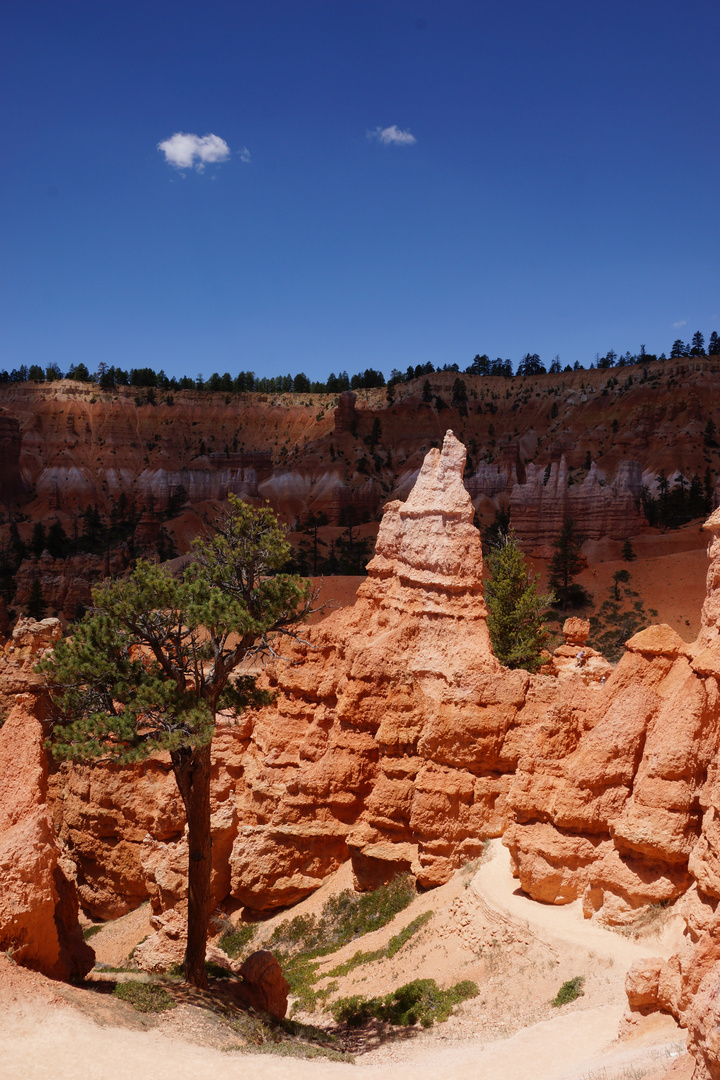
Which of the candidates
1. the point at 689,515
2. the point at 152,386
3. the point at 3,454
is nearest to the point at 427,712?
the point at 689,515

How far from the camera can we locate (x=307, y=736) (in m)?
19.9

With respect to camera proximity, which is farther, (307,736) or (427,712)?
(307,736)

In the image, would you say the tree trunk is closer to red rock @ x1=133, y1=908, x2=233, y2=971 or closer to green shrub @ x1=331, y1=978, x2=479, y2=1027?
red rock @ x1=133, y1=908, x2=233, y2=971

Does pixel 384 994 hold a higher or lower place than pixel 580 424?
lower

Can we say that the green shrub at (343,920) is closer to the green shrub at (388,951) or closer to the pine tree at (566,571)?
the green shrub at (388,951)

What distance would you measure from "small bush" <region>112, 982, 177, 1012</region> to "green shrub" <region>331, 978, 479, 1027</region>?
147 inches

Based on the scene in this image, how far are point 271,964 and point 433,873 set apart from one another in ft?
12.7

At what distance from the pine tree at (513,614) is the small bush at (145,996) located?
15.1 meters

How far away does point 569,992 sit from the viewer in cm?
1231

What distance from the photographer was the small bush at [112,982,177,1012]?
1225cm

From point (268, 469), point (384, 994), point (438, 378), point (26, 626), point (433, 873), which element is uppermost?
point (438, 378)

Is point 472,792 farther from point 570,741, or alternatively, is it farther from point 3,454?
point 3,454

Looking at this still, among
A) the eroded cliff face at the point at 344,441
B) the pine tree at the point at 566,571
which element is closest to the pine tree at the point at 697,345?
the eroded cliff face at the point at 344,441

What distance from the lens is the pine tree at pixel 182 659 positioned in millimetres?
12844
